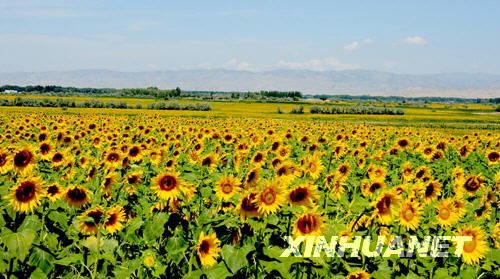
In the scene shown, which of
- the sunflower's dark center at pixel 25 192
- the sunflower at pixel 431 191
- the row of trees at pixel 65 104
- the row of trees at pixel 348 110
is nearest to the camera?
the sunflower's dark center at pixel 25 192

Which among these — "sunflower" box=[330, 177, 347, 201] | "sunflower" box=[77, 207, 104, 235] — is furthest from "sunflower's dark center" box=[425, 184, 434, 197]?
"sunflower" box=[77, 207, 104, 235]

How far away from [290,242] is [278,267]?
247mm

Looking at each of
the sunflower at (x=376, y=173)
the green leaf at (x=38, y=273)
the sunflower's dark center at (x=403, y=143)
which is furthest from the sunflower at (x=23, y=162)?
the sunflower's dark center at (x=403, y=143)

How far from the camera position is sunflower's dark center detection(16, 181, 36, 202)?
14.1 ft

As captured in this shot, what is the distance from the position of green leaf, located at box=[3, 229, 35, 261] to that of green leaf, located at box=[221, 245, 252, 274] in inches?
53.5

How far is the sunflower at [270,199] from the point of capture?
3.88m

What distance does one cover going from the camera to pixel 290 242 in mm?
3836

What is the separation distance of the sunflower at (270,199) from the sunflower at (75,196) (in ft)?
7.26

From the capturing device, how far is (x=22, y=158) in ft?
17.0

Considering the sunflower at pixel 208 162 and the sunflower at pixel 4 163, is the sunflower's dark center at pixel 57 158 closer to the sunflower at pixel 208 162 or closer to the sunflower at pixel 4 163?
the sunflower at pixel 4 163

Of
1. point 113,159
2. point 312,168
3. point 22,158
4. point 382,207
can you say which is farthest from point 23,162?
point 312,168

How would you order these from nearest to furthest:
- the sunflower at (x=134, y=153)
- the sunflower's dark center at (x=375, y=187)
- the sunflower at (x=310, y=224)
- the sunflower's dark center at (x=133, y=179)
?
the sunflower at (x=310, y=224), the sunflower's dark center at (x=375, y=187), the sunflower's dark center at (x=133, y=179), the sunflower at (x=134, y=153)

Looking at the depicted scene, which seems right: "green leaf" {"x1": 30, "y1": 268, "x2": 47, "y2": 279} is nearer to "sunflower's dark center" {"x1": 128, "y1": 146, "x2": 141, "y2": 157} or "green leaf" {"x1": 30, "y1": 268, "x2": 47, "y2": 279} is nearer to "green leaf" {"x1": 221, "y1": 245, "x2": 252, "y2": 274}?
"green leaf" {"x1": 221, "y1": 245, "x2": 252, "y2": 274}

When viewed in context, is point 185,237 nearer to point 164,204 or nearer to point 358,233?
point 164,204
